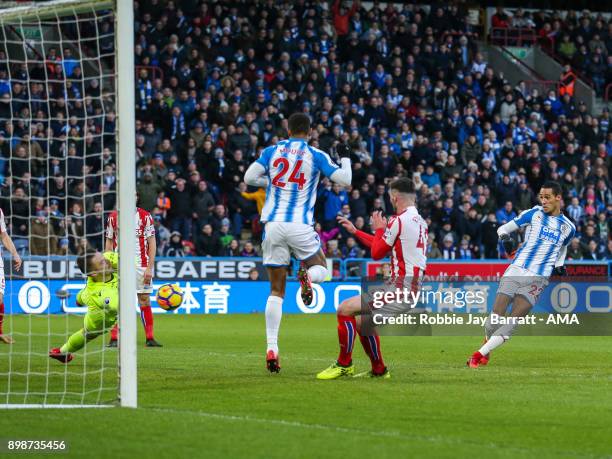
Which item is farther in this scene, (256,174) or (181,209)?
(181,209)

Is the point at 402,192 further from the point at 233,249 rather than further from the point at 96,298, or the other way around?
the point at 233,249

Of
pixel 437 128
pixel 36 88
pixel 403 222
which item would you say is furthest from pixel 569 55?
pixel 403 222

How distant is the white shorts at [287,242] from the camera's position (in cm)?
1124

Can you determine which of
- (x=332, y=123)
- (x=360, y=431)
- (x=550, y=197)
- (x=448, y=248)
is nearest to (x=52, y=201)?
(x=332, y=123)

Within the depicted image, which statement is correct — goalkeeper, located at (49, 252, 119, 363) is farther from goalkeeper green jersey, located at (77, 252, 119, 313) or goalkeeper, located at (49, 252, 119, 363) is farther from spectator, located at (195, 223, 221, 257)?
spectator, located at (195, 223, 221, 257)

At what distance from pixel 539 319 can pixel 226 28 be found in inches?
465

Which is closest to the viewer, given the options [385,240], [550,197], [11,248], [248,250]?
[385,240]

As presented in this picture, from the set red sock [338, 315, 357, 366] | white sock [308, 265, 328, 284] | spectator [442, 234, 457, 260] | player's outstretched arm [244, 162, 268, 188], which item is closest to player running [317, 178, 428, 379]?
red sock [338, 315, 357, 366]

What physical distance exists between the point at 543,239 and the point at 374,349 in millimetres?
3197

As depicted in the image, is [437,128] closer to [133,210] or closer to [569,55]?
[569,55]

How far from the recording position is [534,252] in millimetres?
13375

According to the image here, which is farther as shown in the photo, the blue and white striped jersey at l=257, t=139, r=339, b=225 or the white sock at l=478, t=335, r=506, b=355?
the white sock at l=478, t=335, r=506, b=355

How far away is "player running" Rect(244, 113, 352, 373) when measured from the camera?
36.8 ft

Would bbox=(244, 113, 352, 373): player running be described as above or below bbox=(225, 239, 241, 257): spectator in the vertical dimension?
above
